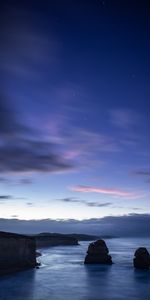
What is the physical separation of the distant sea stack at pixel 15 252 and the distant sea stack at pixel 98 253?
1487 cm

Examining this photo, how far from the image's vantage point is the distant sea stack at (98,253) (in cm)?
7719

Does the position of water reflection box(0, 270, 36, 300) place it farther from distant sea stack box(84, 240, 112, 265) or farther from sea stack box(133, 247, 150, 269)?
sea stack box(133, 247, 150, 269)

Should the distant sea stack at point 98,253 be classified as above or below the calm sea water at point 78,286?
above

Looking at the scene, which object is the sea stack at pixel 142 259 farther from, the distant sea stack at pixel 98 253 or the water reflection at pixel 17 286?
the water reflection at pixel 17 286

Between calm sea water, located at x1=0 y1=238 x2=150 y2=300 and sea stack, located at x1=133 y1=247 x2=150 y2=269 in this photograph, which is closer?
calm sea water, located at x1=0 y1=238 x2=150 y2=300

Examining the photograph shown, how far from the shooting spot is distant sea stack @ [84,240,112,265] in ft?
253

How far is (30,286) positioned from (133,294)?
14.2 meters

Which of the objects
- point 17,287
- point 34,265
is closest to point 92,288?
point 17,287

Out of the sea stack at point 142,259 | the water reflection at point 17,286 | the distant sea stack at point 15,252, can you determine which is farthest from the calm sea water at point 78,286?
the sea stack at point 142,259

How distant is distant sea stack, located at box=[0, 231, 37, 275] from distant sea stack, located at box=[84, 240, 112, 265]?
14.9 metres

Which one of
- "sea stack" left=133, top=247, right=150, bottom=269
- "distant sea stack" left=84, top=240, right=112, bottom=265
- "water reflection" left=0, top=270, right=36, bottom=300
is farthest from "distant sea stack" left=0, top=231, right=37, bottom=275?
"sea stack" left=133, top=247, right=150, bottom=269

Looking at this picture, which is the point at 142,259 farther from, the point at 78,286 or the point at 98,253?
the point at 78,286

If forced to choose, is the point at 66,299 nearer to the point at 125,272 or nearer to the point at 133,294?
the point at 133,294

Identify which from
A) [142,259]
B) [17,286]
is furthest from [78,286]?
[142,259]
